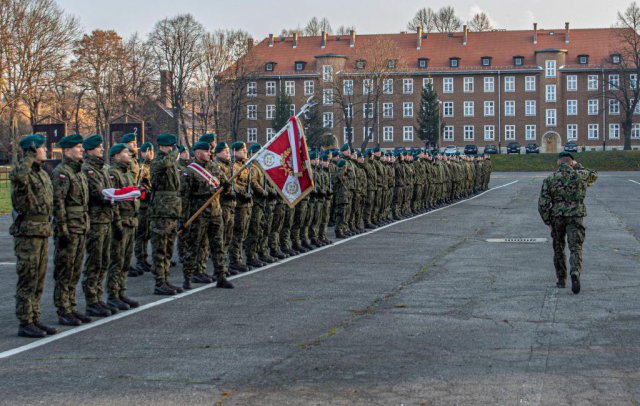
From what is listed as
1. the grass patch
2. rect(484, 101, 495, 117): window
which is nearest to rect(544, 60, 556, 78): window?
rect(484, 101, 495, 117): window

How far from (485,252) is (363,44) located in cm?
8511

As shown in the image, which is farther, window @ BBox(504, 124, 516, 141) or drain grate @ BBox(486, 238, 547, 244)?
window @ BBox(504, 124, 516, 141)

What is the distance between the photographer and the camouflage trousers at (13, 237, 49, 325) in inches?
367

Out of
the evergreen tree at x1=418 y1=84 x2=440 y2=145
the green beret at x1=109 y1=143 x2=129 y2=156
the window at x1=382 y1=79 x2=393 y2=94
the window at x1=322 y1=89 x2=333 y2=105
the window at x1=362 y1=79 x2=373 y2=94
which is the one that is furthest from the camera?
the evergreen tree at x1=418 y1=84 x2=440 y2=145

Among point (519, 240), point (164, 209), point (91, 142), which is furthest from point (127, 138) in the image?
point (519, 240)

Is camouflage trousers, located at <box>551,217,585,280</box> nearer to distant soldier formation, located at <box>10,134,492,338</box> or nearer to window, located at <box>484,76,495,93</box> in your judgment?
distant soldier formation, located at <box>10,134,492,338</box>

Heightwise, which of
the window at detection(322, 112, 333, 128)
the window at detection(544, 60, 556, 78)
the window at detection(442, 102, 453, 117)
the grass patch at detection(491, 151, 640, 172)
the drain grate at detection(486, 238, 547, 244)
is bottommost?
the drain grate at detection(486, 238, 547, 244)

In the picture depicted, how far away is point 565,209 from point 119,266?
568cm

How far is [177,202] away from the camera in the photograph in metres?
12.1

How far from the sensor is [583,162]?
79.7 m

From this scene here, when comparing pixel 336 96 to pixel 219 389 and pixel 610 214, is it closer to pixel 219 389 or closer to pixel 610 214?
pixel 610 214

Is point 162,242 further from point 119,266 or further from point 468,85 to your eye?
point 468,85

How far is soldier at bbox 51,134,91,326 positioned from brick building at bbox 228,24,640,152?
3487 inches

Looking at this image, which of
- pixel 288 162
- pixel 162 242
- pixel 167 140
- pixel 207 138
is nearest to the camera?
pixel 162 242
